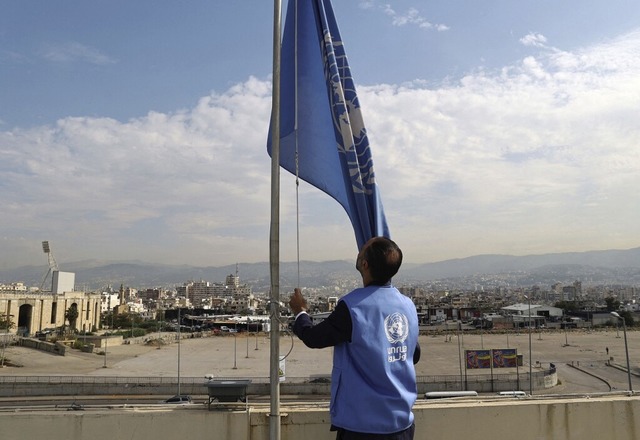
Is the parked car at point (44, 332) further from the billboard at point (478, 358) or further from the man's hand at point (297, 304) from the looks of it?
the man's hand at point (297, 304)

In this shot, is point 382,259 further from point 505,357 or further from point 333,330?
point 505,357

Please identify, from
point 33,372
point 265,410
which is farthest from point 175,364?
point 265,410

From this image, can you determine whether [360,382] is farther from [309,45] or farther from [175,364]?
[175,364]

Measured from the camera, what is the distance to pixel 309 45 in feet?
12.7

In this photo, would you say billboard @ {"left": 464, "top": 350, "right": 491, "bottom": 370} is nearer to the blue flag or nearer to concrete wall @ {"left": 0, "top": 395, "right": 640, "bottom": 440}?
concrete wall @ {"left": 0, "top": 395, "right": 640, "bottom": 440}

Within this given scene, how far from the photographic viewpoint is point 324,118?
12.4ft

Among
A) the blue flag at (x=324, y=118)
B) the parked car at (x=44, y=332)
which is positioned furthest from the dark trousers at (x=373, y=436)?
the parked car at (x=44, y=332)

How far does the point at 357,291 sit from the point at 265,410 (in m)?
1.28

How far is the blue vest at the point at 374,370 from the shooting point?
231 centimetres

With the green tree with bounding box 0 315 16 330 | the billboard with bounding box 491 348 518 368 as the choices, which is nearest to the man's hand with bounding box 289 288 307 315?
the billboard with bounding box 491 348 518 368

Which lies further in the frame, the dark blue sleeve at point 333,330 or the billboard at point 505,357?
the billboard at point 505,357

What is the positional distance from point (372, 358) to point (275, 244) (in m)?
1.14

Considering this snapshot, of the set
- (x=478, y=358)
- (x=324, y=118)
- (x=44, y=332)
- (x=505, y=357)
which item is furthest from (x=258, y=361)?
(x=324, y=118)

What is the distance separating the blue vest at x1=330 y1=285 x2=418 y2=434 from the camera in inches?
91.0
